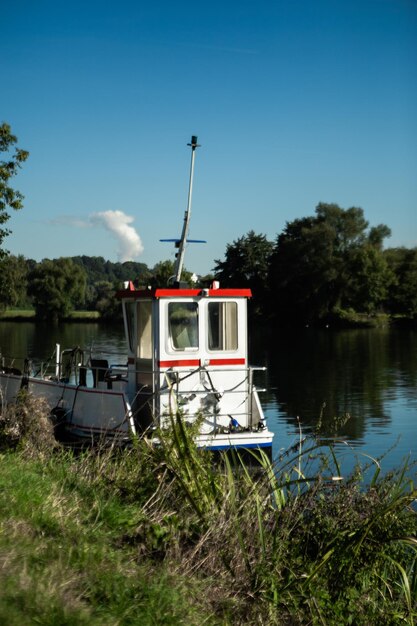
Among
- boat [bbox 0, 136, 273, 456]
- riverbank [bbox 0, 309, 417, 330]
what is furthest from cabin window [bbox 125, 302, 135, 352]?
riverbank [bbox 0, 309, 417, 330]

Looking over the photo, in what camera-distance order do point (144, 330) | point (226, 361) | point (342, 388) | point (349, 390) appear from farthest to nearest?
point (342, 388) → point (349, 390) → point (144, 330) → point (226, 361)

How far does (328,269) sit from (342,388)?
182ft

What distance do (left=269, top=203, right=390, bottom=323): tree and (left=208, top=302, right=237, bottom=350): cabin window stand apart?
71867mm

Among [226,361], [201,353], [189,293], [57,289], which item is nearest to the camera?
[189,293]

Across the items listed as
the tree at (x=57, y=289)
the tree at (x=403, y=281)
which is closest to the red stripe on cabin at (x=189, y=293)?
the tree at (x=403, y=281)

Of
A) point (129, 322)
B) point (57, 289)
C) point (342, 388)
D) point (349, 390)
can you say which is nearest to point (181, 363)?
point (129, 322)

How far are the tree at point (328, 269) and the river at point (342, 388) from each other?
20088 millimetres

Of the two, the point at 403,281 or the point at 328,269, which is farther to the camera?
the point at 403,281

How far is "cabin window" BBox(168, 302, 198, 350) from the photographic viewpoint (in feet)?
50.1

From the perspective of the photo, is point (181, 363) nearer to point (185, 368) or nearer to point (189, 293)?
point (185, 368)

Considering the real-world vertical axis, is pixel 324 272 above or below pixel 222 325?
above

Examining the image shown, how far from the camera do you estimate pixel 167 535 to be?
22.7ft

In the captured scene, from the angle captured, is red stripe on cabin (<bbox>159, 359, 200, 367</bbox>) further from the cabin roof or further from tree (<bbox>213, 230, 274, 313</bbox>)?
tree (<bbox>213, 230, 274, 313</bbox>)

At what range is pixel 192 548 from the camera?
685 centimetres
